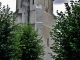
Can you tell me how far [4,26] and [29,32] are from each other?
385 inches

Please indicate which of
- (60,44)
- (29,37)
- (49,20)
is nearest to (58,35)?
(60,44)

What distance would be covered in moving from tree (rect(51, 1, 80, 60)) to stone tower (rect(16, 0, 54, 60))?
76.8 ft

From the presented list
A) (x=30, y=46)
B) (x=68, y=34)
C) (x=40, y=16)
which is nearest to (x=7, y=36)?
(x=68, y=34)

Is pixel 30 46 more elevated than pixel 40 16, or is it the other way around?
pixel 40 16

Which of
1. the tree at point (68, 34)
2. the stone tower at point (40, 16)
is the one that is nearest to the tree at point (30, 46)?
the tree at point (68, 34)

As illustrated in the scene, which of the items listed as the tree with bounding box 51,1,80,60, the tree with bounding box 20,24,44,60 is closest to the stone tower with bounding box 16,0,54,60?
the tree with bounding box 20,24,44,60

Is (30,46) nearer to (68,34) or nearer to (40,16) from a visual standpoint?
(68,34)

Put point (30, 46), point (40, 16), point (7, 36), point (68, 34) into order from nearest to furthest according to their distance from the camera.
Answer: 1. point (68, 34)
2. point (7, 36)
3. point (30, 46)
4. point (40, 16)

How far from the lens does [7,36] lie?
1909 cm

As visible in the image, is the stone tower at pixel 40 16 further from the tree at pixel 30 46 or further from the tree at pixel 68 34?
the tree at pixel 68 34

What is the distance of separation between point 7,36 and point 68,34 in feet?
17.0

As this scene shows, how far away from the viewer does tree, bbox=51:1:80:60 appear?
15.6 m

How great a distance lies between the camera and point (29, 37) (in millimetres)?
28219

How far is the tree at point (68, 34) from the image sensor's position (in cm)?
1564
